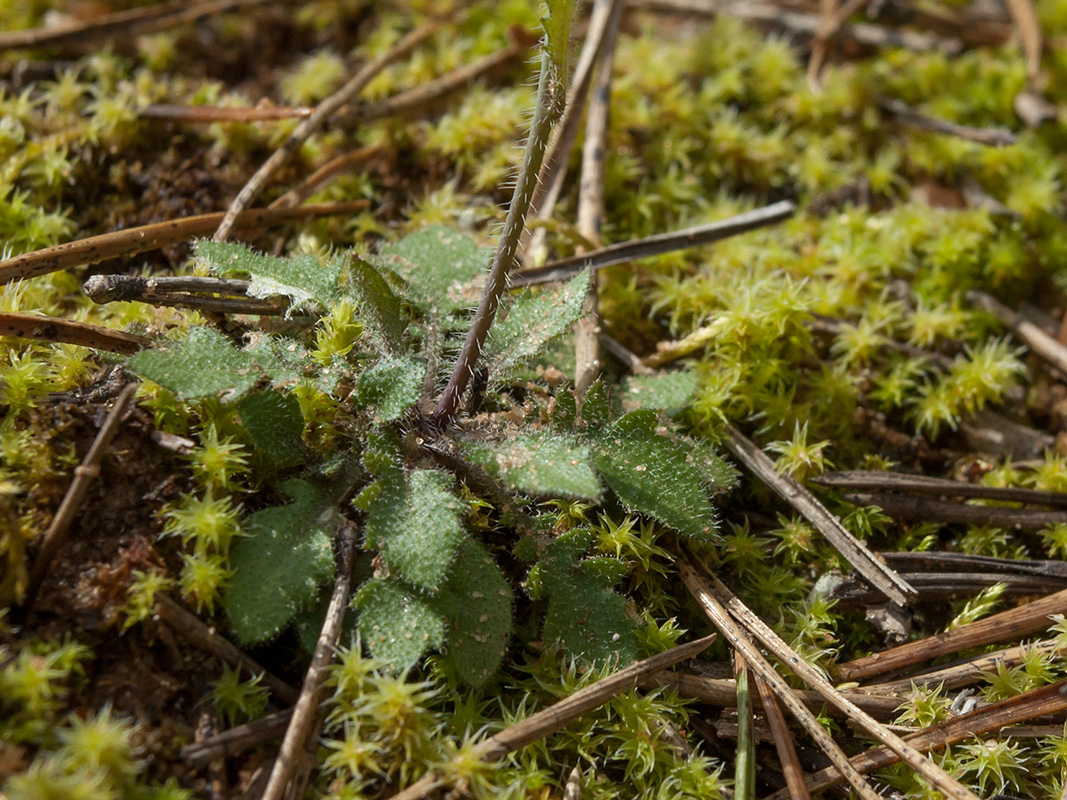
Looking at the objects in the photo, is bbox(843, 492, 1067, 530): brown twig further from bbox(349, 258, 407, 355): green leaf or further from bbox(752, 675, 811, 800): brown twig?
bbox(349, 258, 407, 355): green leaf

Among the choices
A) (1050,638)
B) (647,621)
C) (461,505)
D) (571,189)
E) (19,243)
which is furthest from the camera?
(571,189)

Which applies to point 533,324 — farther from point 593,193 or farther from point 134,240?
point 134,240

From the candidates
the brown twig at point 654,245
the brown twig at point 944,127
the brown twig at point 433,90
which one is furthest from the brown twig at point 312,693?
the brown twig at point 944,127

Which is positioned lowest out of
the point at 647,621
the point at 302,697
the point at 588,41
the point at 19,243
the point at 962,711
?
the point at 962,711

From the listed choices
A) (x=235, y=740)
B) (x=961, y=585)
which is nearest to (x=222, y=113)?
(x=235, y=740)

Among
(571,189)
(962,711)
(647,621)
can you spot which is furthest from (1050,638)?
(571,189)

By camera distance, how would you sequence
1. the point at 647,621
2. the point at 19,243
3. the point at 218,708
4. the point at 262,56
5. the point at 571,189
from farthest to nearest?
the point at 262,56
the point at 571,189
the point at 19,243
the point at 647,621
the point at 218,708

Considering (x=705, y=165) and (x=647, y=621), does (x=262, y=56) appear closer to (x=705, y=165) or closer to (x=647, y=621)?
(x=705, y=165)

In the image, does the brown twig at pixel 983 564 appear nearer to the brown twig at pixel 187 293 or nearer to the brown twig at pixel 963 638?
the brown twig at pixel 963 638
